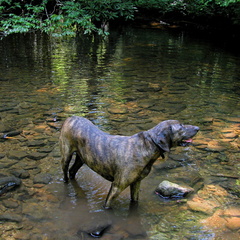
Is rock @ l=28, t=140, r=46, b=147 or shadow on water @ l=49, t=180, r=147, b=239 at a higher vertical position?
rock @ l=28, t=140, r=46, b=147

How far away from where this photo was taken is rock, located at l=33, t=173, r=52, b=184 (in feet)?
17.4

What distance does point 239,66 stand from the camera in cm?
1477

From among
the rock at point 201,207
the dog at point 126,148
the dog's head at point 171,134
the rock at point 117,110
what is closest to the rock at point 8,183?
the dog at point 126,148

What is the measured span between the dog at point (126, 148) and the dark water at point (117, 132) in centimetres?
64

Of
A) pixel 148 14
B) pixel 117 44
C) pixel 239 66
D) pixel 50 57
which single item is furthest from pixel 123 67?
pixel 148 14

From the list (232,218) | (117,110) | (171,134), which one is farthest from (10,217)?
(117,110)

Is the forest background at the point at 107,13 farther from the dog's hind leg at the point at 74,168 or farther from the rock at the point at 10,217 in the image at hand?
the rock at the point at 10,217

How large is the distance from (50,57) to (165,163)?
1094 centimetres

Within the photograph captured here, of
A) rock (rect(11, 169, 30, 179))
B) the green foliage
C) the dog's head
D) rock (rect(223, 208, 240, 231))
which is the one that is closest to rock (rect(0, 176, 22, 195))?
rock (rect(11, 169, 30, 179))

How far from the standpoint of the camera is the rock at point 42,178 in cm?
531

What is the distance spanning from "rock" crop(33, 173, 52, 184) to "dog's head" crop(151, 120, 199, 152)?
7.44 feet

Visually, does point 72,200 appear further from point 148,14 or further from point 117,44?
point 148,14

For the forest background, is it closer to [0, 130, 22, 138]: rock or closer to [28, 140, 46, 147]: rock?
[0, 130, 22, 138]: rock

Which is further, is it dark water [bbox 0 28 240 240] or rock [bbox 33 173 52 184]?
rock [bbox 33 173 52 184]
